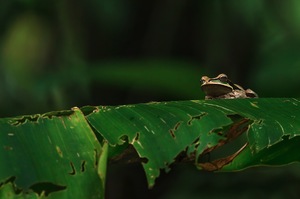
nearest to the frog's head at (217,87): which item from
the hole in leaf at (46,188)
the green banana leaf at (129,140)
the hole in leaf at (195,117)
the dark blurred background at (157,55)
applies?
the green banana leaf at (129,140)

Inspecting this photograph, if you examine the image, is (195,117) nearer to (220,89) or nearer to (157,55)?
(220,89)

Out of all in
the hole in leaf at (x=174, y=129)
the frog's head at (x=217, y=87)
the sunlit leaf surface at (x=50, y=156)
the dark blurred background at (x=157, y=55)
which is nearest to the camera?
the sunlit leaf surface at (x=50, y=156)

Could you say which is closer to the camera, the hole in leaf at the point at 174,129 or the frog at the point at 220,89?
the hole in leaf at the point at 174,129

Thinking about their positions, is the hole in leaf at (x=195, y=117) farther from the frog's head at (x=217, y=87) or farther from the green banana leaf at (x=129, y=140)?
the frog's head at (x=217, y=87)

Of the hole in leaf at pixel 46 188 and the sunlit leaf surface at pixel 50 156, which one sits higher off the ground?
the sunlit leaf surface at pixel 50 156

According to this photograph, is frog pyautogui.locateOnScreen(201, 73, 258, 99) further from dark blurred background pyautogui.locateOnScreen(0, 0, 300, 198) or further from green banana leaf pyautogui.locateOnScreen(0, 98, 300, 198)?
dark blurred background pyautogui.locateOnScreen(0, 0, 300, 198)

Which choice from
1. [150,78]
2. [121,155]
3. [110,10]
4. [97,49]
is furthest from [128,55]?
[121,155]

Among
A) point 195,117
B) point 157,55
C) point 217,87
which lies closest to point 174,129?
point 195,117

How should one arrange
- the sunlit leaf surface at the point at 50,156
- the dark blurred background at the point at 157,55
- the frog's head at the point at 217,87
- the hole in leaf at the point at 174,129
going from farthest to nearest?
the dark blurred background at the point at 157,55, the frog's head at the point at 217,87, the hole in leaf at the point at 174,129, the sunlit leaf surface at the point at 50,156
